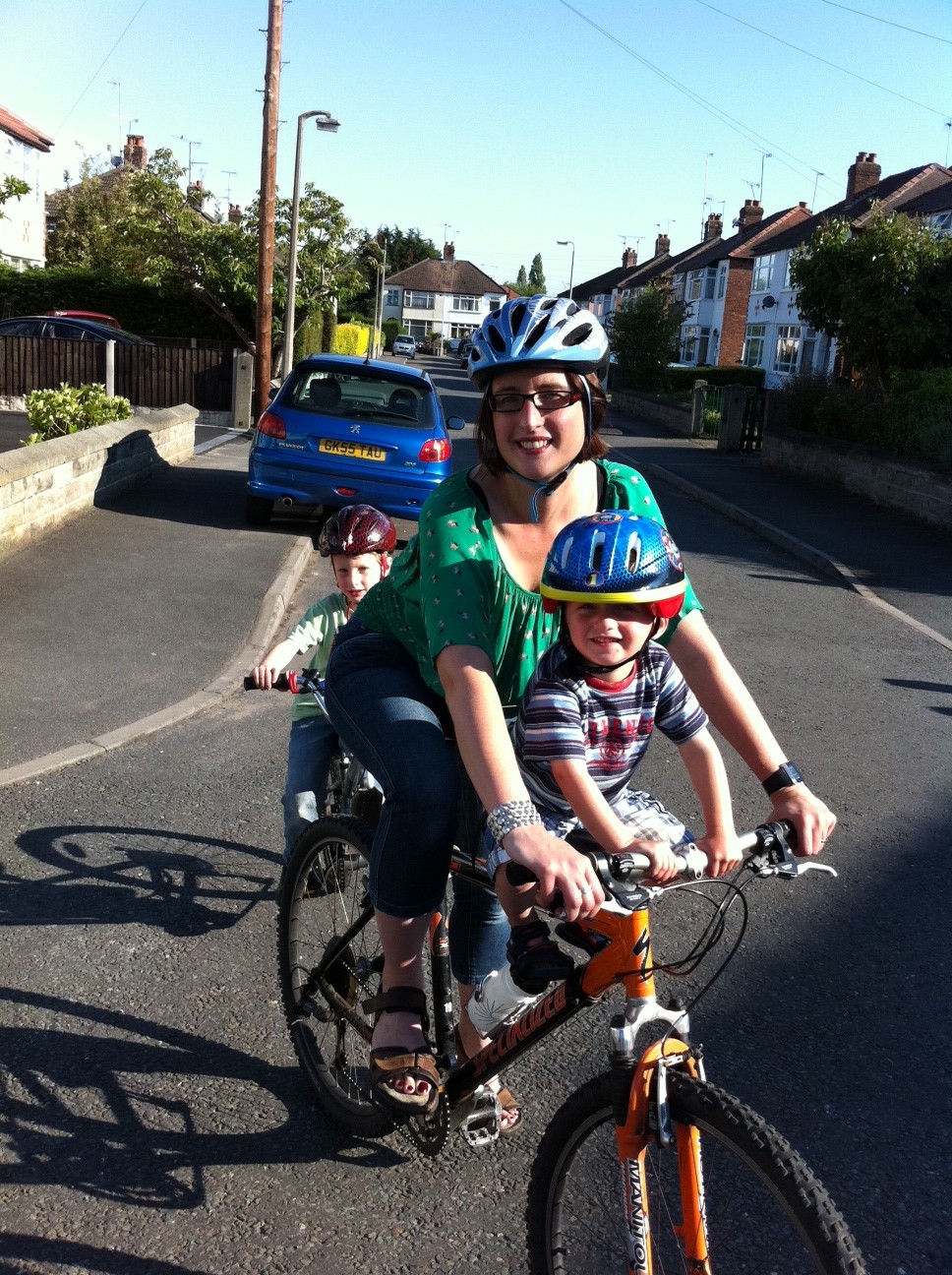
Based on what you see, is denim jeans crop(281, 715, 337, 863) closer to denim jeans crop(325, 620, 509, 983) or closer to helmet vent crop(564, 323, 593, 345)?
denim jeans crop(325, 620, 509, 983)

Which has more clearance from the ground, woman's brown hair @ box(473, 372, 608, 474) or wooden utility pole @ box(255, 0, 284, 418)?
wooden utility pole @ box(255, 0, 284, 418)

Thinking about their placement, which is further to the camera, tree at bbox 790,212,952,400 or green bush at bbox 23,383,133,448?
tree at bbox 790,212,952,400

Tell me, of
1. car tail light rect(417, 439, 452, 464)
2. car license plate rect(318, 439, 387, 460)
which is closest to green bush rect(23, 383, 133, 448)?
car license plate rect(318, 439, 387, 460)

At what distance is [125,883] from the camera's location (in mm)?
4668

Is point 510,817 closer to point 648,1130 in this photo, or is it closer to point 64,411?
point 648,1130

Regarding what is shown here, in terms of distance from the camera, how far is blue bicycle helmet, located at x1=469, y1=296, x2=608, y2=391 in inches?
103

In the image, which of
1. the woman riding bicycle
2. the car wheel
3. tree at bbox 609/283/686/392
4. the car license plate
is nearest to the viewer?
the woman riding bicycle

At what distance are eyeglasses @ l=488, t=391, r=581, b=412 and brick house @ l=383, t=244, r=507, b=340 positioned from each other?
144 meters

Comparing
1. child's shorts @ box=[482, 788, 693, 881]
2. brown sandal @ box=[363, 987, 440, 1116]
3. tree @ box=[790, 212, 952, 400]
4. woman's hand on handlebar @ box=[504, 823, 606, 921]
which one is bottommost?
brown sandal @ box=[363, 987, 440, 1116]

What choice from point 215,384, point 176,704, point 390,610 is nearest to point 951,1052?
point 390,610

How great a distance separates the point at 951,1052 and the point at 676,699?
196 centimetres

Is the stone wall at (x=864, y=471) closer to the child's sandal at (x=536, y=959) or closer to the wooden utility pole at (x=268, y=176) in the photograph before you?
the wooden utility pole at (x=268, y=176)

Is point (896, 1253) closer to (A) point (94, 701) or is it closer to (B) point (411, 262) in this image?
(A) point (94, 701)

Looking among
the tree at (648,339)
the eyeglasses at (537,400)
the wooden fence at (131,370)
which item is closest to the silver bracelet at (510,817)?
the eyeglasses at (537,400)
